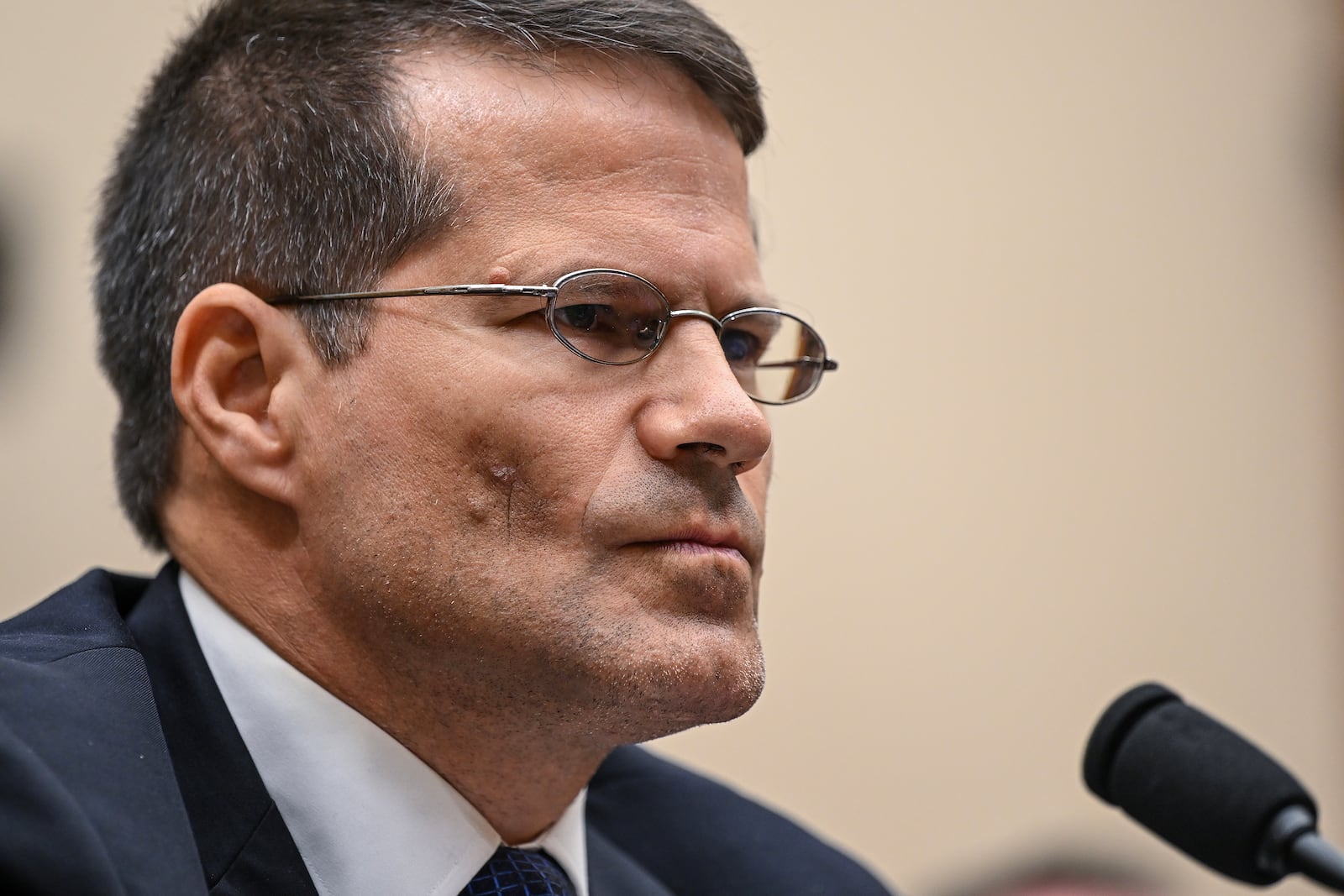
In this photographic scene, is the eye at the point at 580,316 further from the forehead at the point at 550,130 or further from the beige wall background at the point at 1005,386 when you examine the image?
the beige wall background at the point at 1005,386

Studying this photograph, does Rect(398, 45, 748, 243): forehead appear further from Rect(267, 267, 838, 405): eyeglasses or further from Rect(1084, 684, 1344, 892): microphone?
Rect(1084, 684, 1344, 892): microphone

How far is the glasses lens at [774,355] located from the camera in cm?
164

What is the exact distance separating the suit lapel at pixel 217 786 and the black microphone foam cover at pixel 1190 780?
877 millimetres

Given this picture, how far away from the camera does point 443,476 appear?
1398 mm

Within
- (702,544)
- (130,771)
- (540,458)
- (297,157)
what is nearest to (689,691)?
(702,544)

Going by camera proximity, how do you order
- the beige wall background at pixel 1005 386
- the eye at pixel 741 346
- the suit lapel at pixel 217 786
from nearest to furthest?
the suit lapel at pixel 217 786
the eye at pixel 741 346
the beige wall background at pixel 1005 386

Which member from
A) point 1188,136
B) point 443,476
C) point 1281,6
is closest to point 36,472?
point 443,476

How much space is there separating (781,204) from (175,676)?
1870 mm

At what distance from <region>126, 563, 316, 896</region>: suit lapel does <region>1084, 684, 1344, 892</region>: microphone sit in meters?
0.88

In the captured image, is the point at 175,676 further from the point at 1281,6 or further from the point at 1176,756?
the point at 1281,6

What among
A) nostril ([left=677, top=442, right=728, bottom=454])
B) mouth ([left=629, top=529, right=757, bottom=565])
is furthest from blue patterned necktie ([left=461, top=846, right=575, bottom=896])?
nostril ([left=677, top=442, right=728, bottom=454])

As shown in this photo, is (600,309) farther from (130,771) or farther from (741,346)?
(130,771)

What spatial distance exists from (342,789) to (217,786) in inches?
5.0

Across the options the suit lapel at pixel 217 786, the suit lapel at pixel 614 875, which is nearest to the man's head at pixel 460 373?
the suit lapel at pixel 217 786
